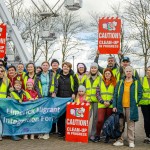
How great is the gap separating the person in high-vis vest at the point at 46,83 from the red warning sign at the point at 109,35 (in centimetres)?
177

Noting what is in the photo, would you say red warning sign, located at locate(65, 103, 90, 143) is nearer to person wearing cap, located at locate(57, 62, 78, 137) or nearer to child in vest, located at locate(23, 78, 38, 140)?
person wearing cap, located at locate(57, 62, 78, 137)

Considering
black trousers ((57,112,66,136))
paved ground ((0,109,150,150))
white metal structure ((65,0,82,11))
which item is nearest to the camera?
paved ground ((0,109,150,150))

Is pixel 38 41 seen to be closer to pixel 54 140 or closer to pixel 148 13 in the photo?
pixel 148 13

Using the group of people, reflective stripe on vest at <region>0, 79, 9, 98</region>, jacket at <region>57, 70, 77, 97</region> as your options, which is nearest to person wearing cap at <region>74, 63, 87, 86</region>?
the group of people

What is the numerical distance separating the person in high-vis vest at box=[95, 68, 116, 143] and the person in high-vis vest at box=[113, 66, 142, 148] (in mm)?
325

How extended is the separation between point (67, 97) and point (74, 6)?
1108cm

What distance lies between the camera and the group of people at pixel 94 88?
902cm

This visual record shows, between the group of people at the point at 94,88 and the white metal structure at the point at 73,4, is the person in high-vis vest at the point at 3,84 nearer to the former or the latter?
the group of people at the point at 94,88

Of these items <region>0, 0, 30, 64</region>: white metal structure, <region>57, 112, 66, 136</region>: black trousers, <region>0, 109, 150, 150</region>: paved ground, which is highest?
<region>0, 0, 30, 64</region>: white metal structure

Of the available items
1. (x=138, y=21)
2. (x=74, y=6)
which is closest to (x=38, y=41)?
(x=138, y=21)

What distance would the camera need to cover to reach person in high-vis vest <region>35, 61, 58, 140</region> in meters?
9.95

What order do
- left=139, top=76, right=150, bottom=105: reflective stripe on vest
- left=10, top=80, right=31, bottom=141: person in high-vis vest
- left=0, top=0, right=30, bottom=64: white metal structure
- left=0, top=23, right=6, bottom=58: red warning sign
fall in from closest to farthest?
left=139, top=76, right=150, bottom=105: reflective stripe on vest < left=10, top=80, right=31, bottom=141: person in high-vis vest < left=0, top=23, right=6, bottom=58: red warning sign < left=0, top=0, right=30, bottom=64: white metal structure

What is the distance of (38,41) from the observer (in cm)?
4041

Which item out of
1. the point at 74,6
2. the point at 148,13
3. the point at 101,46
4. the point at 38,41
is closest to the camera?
the point at 101,46
